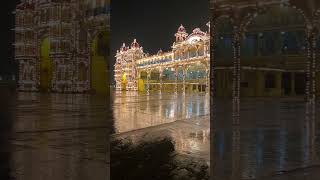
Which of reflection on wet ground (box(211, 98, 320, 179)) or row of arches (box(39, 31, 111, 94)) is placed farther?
row of arches (box(39, 31, 111, 94))

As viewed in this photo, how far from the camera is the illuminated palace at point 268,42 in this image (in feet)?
33.5

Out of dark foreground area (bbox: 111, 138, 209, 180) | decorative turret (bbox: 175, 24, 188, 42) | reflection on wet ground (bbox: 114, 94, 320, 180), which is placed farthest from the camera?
decorative turret (bbox: 175, 24, 188, 42)

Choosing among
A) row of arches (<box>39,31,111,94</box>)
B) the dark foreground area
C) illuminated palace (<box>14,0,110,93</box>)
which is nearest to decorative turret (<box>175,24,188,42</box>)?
row of arches (<box>39,31,111,94</box>)

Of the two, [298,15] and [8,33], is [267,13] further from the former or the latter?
[8,33]

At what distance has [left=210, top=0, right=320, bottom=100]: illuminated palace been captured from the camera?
10.2 metres

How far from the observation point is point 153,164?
152 inches

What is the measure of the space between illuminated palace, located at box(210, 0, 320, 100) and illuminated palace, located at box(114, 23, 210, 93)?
202cm

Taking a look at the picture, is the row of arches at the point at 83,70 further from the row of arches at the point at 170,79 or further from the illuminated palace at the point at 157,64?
the row of arches at the point at 170,79

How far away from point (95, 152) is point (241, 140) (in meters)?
2.04

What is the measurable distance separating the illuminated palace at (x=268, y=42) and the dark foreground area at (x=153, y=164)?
5531 millimetres

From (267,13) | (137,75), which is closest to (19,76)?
(137,75)

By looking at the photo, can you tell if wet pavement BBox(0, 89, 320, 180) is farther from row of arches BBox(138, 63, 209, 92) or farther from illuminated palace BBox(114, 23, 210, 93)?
row of arches BBox(138, 63, 209, 92)

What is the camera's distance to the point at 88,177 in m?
3.35

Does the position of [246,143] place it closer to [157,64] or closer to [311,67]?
[157,64]
